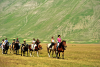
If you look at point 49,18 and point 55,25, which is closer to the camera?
point 55,25

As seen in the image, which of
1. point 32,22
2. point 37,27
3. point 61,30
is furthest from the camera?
point 32,22

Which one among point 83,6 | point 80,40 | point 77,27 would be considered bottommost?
point 80,40

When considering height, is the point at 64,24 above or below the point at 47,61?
above

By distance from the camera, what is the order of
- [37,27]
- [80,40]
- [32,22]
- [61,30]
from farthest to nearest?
[32,22] < [37,27] < [61,30] < [80,40]

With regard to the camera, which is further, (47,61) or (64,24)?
(64,24)

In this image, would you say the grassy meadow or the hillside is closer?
the grassy meadow

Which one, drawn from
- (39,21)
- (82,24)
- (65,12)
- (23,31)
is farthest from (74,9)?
(23,31)

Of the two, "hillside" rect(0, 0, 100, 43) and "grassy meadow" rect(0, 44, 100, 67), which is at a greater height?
"hillside" rect(0, 0, 100, 43)

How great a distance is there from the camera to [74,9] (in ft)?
600

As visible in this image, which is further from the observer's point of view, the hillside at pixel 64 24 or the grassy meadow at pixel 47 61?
the hillside at pixel 64 24

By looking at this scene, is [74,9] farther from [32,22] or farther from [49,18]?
[32,22]

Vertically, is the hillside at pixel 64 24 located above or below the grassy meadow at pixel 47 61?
above

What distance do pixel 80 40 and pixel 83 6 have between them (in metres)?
54.3

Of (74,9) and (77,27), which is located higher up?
(74,9)
